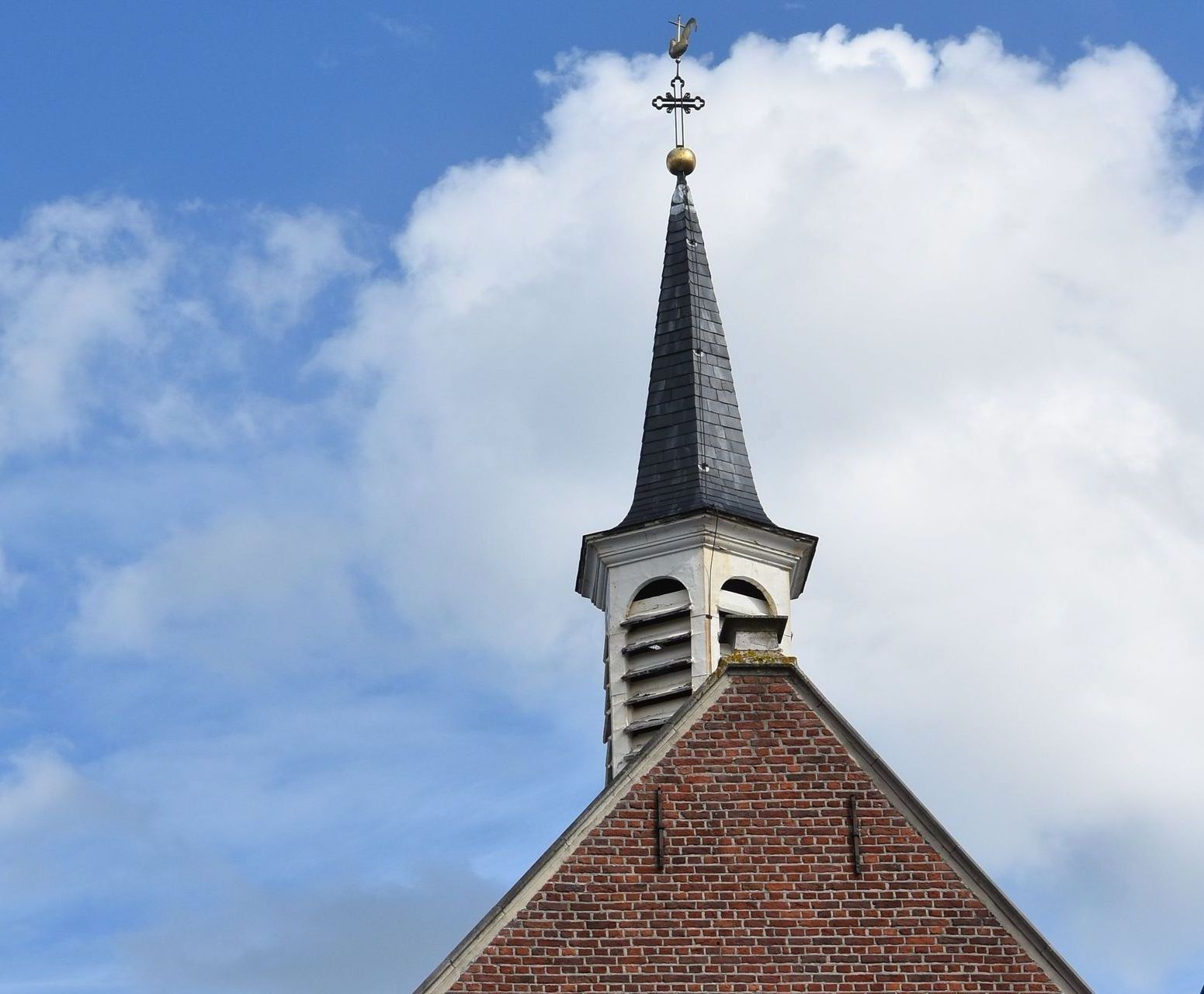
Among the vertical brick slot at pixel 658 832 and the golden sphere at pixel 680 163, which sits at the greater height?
the golden sphere at pixel 680 163

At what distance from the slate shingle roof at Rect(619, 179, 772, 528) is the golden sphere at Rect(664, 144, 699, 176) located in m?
0.16

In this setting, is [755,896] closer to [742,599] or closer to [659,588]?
[742,599]

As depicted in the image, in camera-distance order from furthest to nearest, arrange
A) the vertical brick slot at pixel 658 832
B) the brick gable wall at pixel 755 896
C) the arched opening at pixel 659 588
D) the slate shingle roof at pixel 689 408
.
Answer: the slate shingle roof at pixel 689 408 < the arched opening at pixel 659 588 < the vertical brick slot at pixel 658 832 < the brick gable wall at pixel 755 896

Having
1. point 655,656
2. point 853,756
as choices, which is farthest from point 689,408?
point 853,756

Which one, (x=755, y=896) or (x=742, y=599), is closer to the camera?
(x=755, y=896)

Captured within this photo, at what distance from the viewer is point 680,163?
32.8m

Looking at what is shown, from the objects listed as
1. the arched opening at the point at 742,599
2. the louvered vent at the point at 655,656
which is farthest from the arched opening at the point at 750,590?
the louvered vent at the point at 655,656

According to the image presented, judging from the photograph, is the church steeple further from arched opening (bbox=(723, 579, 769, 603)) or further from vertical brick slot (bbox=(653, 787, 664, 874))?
vertical brick slot (bbox=(653, 787, 664, 874))

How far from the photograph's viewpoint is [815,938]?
60.8ft

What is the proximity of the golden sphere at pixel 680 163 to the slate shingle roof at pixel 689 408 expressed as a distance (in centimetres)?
16

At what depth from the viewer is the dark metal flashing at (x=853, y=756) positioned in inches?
722

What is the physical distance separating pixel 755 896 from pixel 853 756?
4.86 feet

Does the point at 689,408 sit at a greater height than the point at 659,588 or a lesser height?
greater

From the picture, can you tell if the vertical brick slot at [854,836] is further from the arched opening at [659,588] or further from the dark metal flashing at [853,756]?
the arched opening at [659,588]
